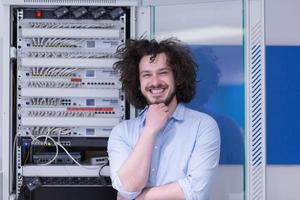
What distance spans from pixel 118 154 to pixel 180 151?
0.93ft

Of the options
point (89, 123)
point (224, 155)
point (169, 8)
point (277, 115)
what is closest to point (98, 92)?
point (89, 123)

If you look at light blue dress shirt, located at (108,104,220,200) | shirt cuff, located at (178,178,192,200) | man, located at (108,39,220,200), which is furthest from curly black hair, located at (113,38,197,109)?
shirt cuff, located at (178,178,192,200)

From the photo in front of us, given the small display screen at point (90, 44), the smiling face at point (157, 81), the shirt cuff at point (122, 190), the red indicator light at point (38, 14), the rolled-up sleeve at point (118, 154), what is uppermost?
the red indicator light at point (38, 14)

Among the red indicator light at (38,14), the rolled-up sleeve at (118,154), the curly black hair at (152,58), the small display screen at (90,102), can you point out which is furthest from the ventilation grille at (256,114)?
the red indicator light at (38,14)

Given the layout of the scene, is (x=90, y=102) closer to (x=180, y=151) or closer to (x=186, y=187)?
(x=180, y=151)

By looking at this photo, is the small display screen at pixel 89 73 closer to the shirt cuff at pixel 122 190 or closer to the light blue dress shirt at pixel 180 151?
the light blue dress shirt at pixel 180 151

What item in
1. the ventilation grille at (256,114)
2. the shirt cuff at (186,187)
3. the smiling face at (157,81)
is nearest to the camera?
the shirt cuff at (186,187)

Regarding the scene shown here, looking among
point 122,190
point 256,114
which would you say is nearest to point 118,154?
point 122,190

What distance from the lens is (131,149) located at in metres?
1.65

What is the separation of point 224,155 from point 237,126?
18cm

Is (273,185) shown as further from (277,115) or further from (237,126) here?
(237,126)

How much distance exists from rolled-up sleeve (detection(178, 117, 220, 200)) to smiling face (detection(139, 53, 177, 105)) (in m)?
0.23

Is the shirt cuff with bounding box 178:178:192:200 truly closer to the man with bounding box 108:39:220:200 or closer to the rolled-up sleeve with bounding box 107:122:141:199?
the man with bounding box 108:39:220:200

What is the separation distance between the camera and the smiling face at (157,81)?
1.65 meters
